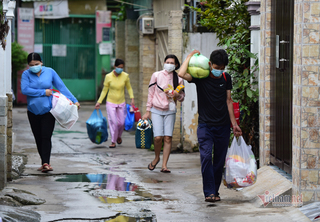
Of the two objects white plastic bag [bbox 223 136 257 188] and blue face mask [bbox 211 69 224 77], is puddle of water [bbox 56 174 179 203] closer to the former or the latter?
white plastic bag [bbox 223 136 257 188]

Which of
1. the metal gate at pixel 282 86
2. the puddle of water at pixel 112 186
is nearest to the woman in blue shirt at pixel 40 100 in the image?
the puddle of water at pixel 112 186

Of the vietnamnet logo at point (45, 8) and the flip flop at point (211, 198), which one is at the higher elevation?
the vietnamnet logo at point (45, 8)

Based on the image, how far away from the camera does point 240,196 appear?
20.5 ft

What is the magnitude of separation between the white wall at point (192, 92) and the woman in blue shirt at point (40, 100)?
304 cm

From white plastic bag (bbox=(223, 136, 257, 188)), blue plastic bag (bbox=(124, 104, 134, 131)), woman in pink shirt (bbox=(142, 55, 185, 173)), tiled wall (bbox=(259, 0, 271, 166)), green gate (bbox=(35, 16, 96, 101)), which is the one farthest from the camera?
green gate (bbox=(35, 16, 96, 101))

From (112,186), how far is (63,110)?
1602mm

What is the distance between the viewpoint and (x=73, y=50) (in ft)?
72.0

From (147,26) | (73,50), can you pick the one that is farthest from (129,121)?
(73,50)

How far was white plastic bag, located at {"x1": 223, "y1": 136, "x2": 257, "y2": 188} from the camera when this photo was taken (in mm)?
5848

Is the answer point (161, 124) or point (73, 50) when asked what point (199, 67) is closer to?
point (161, 124)

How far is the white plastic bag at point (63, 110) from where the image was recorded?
25.4 ft

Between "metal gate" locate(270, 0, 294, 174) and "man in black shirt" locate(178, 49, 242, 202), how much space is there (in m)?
0.65

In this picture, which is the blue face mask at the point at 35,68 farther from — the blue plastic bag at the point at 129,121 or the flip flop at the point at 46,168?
the blue plastic bag at the point at 129,121

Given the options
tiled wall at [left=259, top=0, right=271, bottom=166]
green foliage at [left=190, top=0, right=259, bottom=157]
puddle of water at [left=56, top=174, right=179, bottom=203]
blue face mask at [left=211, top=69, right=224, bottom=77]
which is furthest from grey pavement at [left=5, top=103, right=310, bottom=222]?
blue face mask at [left=211, top=69, right=224, bottom=77]
